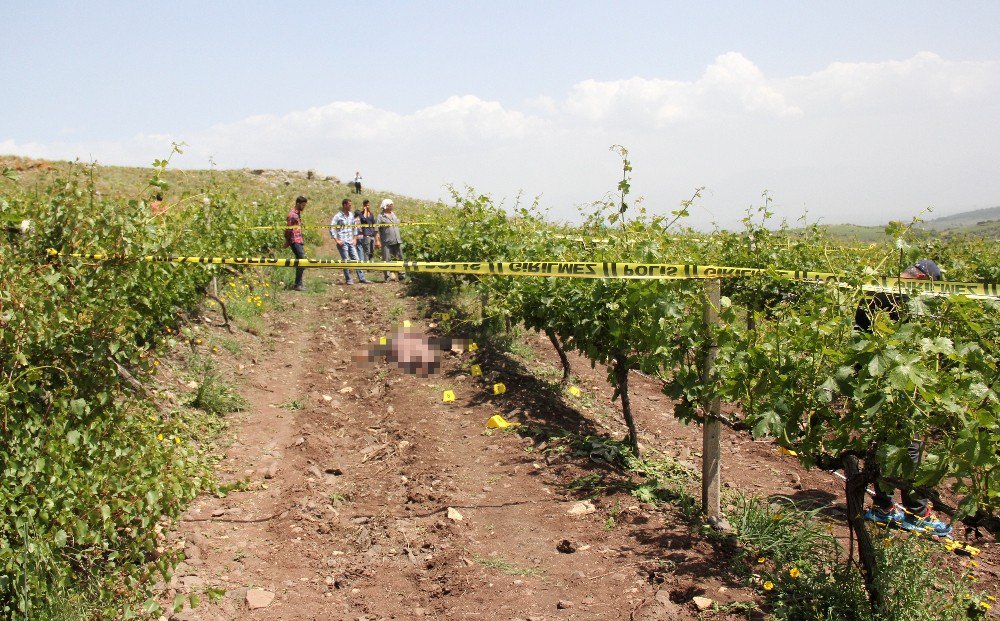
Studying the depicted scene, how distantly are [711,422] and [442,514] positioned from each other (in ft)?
6.23

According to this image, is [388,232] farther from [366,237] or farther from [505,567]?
[505,567]

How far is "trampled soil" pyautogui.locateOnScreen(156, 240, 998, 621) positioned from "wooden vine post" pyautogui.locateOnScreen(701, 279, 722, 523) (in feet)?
0.75

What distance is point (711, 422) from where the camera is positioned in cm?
435

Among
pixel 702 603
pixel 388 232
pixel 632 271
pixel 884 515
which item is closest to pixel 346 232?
pixel 388 232

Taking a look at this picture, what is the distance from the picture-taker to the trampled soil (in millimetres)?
3711

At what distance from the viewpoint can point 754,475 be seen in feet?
19.1

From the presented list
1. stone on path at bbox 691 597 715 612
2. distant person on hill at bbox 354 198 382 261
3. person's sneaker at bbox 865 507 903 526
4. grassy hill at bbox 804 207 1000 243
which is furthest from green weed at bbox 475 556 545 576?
distant person on hill at bbox 354 198 382 261

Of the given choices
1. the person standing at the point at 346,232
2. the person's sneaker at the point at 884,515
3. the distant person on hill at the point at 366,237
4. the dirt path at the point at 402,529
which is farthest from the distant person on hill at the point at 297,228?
the person's sneaker at the point at 884,515

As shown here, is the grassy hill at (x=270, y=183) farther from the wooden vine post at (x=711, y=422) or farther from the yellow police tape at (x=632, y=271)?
the wooden vine post at (x=711, y=422)

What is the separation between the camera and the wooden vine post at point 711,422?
4.25 metres

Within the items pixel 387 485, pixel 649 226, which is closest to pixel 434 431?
pixel 387 485

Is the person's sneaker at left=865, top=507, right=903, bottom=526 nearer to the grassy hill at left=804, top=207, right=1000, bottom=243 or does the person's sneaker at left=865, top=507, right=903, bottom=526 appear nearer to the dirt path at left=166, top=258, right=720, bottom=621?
the dirt path at left=166, top=258, right=720, bottom=621

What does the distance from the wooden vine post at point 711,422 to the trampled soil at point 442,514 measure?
0.75 ft

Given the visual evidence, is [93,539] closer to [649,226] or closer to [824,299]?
[824,299]
